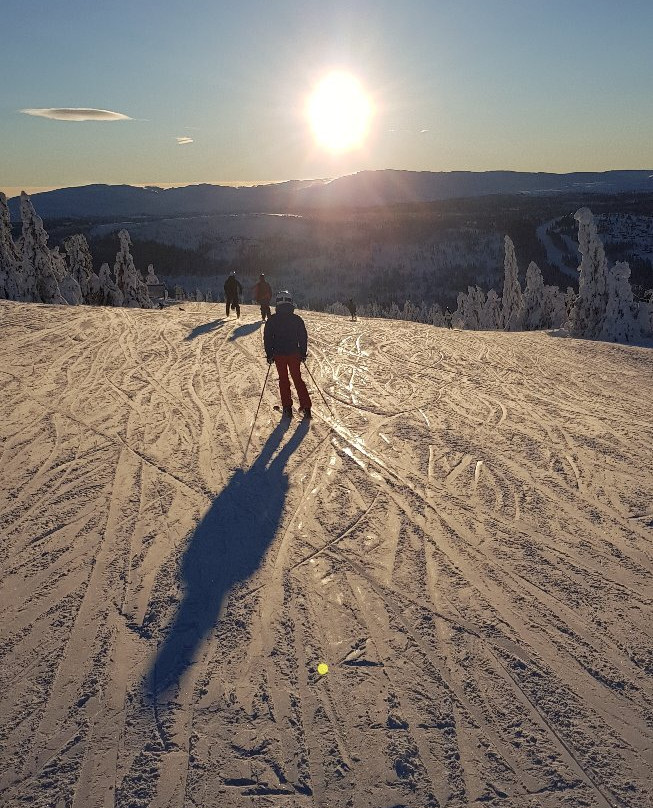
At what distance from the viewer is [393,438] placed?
Answer: 23.4ft

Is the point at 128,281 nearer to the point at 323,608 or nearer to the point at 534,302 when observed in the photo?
the point at 534,302

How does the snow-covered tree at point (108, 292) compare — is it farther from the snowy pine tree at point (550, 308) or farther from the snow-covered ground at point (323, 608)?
the snowy pine tree at point (550, 308)

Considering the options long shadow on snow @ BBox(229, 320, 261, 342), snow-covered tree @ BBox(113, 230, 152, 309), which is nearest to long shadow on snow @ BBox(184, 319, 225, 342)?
long shadow on snow @ BBox(229, 320, 261, 342)

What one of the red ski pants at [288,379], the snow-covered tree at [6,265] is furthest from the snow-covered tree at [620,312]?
the snow-covered tree at [6,265]

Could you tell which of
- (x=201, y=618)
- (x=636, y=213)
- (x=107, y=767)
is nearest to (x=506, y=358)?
(x=201, y=618)

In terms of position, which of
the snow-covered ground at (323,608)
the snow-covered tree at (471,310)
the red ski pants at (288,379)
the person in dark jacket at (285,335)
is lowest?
the snow-covered tree at (471,310)

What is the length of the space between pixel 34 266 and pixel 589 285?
2647cm

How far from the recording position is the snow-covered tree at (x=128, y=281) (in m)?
31.2

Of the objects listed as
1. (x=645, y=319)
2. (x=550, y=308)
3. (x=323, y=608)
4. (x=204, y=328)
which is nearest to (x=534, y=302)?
(x=550, y=308)

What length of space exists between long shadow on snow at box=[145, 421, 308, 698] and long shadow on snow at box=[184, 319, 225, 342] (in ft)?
26.7

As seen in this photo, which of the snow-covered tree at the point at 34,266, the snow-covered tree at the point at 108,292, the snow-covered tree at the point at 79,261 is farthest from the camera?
the snow-covered tree at the point at 79,261

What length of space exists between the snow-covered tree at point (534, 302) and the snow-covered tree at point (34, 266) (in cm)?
2892

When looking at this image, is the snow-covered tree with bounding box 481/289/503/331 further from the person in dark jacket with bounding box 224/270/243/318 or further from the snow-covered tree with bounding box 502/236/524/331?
the person in dark jacket with bounding box 224/270/243/318

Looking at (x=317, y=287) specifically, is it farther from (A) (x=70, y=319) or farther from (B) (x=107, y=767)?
(B) (x=107, y=767)
